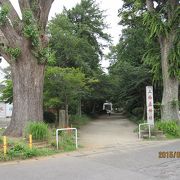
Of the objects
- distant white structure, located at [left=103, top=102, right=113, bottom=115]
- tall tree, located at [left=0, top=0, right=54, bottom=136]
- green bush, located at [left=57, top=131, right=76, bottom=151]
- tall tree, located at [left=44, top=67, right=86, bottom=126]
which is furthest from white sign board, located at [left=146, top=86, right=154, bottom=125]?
distant white structure, located at [left=103, top=102, right=113, bottom=115]

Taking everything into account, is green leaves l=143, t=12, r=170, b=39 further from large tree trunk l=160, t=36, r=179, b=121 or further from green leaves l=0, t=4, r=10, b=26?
green leaves l=0, t=4, r=10, b=26

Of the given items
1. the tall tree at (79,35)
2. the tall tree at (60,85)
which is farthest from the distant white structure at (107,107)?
the tall tree at (60,85)

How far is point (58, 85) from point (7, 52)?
784 cm

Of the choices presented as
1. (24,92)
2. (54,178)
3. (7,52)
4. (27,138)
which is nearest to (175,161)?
(54,178)

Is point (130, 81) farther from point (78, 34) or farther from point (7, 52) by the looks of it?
point (7, 52)

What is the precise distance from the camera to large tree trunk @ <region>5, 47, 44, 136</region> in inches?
659

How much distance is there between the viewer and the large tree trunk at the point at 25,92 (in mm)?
16750

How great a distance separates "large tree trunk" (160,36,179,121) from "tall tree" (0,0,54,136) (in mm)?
9428

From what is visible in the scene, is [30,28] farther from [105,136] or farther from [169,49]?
[169,49]

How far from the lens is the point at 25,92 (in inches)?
664

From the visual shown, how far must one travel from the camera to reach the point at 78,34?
34.1 m

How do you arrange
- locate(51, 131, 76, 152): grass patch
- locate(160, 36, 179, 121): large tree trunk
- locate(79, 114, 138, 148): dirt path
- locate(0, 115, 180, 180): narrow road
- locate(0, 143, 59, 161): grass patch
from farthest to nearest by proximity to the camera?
locate(160, 36, 179, 121): large tree trunk → locate(79, 114, 138, 148): dirt path → locate(51, 131, 76, 152): grass patch → locate(0, 143, 59, 161): grass patch → locate(0, 115, 180, 180): narrow road

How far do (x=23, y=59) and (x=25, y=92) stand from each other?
157cm

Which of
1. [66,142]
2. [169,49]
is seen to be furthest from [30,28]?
[169,49]
